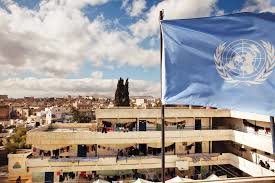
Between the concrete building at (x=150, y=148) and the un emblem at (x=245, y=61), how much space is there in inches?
855

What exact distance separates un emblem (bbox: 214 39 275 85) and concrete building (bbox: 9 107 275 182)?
21707 millimetres

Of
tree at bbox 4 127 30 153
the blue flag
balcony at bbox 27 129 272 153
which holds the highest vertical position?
the blue flag

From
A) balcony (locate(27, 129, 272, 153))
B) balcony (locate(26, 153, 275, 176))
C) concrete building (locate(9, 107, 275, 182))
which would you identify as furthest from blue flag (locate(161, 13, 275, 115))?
balcony (locate(26, 153, 275, 176))

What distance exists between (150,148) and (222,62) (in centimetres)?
2780

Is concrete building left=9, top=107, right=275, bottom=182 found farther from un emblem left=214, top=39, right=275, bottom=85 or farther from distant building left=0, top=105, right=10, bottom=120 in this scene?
distant building left=0, top=105, right=10, bottom=120

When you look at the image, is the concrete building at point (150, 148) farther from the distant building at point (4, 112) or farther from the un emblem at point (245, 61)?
the distant building at point (4, 112)

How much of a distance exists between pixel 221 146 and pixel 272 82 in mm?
31895

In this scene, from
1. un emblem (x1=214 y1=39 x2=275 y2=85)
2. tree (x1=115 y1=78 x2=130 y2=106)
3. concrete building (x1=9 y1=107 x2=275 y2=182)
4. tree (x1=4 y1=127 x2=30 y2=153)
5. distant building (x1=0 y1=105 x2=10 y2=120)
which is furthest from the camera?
distant building (x1=0 y1=105 x2=10 y2=120)

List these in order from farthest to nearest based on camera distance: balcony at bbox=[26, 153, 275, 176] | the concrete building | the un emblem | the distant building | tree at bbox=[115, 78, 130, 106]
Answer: the distant building, tree at bbox=[115, 78, 130, 106], the concrete building, balcony at bbox=[26, 153, 275, 176], the un emblem

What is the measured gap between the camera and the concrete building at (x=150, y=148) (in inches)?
1121

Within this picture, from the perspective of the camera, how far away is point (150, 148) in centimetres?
3281

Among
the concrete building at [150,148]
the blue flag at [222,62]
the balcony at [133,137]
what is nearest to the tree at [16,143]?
the concrete building at [150,148]

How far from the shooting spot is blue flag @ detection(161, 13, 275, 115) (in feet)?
18.3

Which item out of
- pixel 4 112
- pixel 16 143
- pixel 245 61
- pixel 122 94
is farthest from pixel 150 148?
pixel 4 112
